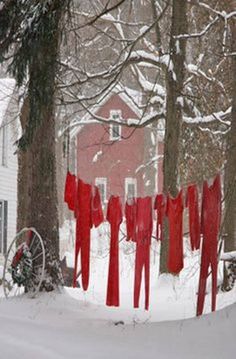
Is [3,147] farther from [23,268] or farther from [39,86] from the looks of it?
[39,86]

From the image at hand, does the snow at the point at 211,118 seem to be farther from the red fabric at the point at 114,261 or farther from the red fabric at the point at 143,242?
the red fabric at the point at 114,261

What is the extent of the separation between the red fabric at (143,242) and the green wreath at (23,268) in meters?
1.33

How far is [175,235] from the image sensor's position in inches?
319

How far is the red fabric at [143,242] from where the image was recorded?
8086 mm

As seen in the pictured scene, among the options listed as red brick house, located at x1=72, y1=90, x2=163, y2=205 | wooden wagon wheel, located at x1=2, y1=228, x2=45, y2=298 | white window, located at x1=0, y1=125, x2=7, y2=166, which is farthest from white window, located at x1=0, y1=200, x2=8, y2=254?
red brick house, located at x1=72, y1=90, x2=163, y2=205

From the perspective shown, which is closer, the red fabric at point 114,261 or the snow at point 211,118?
the red fabric at point 114,261

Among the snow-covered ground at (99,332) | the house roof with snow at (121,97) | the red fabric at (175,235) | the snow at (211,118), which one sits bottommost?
the snow-covered ground at (99,332)

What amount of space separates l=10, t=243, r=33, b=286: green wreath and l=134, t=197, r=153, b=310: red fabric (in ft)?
4.36

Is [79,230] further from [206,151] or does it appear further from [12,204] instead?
[12,204]

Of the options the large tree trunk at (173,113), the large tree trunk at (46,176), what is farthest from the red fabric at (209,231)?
the large tree trunk at (173,113)

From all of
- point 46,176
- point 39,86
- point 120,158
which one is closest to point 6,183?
point 46,176

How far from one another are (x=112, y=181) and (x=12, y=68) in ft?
86.1

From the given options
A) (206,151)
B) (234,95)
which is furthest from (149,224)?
(206,151)

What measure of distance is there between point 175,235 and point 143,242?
401 mm
